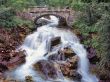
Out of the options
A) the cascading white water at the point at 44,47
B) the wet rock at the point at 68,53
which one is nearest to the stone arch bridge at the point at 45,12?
the cascading white water at the point at 44,47

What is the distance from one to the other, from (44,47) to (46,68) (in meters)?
4.05

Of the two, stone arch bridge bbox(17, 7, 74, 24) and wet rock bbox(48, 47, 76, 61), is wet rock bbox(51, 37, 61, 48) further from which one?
stone arch bridge bbox(17, 7, 74, 24)

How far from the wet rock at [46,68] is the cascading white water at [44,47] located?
0.41 metres

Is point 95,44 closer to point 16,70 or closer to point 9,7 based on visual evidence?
point 16,70

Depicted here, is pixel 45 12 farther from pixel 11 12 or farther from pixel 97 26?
pixel 97 26

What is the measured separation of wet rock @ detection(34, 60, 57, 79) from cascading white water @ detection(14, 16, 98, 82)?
0.41 meters

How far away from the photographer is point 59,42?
25.1 meters

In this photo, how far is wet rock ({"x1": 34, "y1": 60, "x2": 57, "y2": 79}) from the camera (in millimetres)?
20938

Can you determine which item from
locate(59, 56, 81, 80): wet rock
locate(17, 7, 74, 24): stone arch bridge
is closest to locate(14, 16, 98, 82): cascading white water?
locate(59, 56, 81, 80): wet rock

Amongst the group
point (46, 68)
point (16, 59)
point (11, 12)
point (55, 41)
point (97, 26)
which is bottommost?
point (46, 68)

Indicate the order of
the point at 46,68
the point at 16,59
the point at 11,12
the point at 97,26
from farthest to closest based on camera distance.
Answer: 1. the point at 11,12
2. the point at 16,59
3. the point at 46,68
4. the point at 97,26

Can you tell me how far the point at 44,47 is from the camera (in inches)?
992

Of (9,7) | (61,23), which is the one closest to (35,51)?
(9,7)

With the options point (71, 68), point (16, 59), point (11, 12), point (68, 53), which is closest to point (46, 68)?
point (71, 68)
